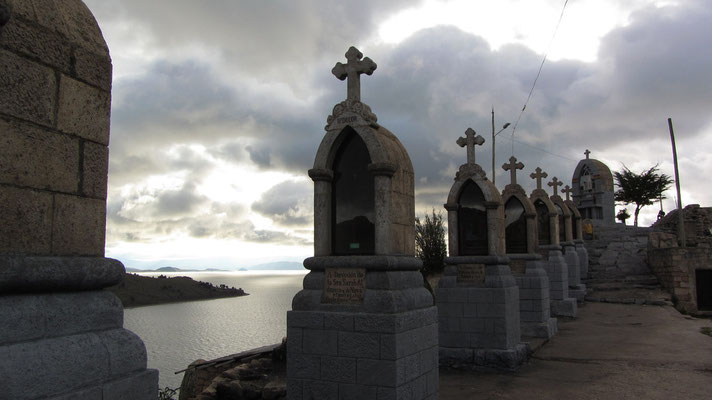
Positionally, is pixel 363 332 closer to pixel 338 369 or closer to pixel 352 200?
pixel 338 369

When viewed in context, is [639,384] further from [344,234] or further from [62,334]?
[62,334]

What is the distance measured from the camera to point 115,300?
2.85 meters

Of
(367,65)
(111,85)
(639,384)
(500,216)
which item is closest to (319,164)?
(367,65)

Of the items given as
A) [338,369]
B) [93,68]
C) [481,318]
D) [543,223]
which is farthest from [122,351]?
[543,223]

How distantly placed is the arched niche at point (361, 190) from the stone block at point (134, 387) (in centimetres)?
356

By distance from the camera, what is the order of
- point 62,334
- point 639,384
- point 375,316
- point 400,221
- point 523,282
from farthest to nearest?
1. point 523,282
2. point 639,384
3. point 400,221
4. point 375,316
5. point 62,334

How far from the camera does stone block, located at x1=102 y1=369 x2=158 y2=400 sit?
2576 mm

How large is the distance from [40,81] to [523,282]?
37.7 feet

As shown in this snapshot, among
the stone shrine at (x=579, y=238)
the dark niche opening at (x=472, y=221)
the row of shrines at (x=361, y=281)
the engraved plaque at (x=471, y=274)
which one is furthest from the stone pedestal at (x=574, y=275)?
the row of shrines at (x=361, y=281)

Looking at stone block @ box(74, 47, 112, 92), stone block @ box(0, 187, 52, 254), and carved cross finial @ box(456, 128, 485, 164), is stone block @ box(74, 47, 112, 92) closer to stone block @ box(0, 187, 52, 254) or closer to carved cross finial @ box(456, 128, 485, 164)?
stone block @ box(0, 187, 52, 254)

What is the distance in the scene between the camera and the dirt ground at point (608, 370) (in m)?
7.52

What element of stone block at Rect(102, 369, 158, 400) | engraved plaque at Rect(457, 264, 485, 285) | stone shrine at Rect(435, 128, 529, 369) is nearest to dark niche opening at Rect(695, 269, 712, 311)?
stone shrine at Rect(435, 128, 529, 369)

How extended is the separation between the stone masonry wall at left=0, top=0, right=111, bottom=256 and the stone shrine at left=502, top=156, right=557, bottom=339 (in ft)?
35.3

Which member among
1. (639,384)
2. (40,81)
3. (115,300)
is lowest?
(639,384)
